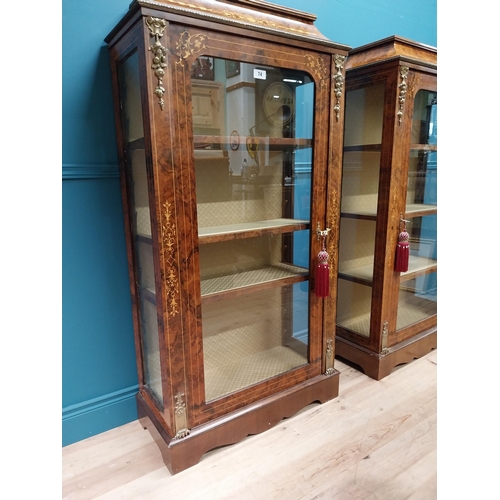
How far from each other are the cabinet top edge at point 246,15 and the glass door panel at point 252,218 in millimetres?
119

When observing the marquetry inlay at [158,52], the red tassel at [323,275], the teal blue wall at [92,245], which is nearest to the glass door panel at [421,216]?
the red tassel at [323,275]

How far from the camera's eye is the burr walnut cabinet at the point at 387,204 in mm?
1684

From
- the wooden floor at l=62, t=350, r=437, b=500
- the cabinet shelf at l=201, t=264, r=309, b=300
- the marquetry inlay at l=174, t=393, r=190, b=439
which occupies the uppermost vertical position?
the cabinet shelf at l=201, t=264, r=309, b=300

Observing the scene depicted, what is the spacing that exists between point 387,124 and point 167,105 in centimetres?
106

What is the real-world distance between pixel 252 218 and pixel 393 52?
970mm

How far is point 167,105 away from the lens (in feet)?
3.55

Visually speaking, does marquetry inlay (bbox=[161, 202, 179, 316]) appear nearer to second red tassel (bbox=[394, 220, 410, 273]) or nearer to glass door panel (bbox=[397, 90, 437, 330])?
second red tassel (bbox=[394, 220, 410, 273])

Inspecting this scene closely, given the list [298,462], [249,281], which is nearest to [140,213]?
[249,281]

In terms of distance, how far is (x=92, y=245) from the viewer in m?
1.39

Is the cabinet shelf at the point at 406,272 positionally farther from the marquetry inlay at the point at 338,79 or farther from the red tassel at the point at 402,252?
the marquetry inlay at the point at 338,79

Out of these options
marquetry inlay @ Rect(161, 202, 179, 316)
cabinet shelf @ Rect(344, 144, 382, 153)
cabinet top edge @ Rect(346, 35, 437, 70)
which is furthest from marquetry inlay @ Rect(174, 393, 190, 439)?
cabinet top edge @ Rect(346, 35, 437, 70)

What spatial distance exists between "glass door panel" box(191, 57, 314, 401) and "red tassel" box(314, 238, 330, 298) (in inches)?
2.8

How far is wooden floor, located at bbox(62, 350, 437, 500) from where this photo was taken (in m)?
1.23
